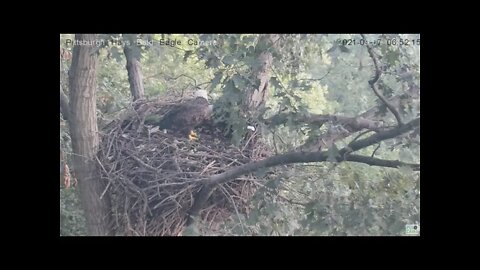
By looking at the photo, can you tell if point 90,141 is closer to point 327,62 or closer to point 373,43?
point 327,62

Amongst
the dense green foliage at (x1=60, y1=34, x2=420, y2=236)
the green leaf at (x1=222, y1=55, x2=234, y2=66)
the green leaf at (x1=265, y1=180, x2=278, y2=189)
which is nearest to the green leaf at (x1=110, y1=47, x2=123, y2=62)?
the dense green foliage at (x1=60, y1=34, x2=420, y2=236)

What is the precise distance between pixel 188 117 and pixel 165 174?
308mm

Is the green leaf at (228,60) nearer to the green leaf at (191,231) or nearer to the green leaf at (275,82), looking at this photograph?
the green leaf at (275,82)

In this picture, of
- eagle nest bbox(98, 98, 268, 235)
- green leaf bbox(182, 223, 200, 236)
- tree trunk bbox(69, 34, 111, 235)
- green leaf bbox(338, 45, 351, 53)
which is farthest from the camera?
tree trunk bbox(69, 34, 111, 235)

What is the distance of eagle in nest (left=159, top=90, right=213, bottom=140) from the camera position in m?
3.09

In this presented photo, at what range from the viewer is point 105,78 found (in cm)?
334

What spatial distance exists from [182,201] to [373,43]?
1000mm

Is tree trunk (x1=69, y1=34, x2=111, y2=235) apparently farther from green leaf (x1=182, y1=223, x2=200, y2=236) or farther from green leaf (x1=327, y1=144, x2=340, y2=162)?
green leaf (x1=327, y1=144, x2=340, y2=162)

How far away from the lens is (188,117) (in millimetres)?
3109

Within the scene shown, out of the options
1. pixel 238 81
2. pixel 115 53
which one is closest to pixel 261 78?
pixel 238 81

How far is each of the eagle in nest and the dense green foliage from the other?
77mm

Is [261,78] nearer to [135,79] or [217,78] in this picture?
[217,78]

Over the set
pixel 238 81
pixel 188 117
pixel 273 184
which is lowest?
pixel 273 184

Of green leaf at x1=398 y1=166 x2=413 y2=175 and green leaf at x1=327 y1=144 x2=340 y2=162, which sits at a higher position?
green leaf at x1=327 y1=144 x2=340 y2=162
